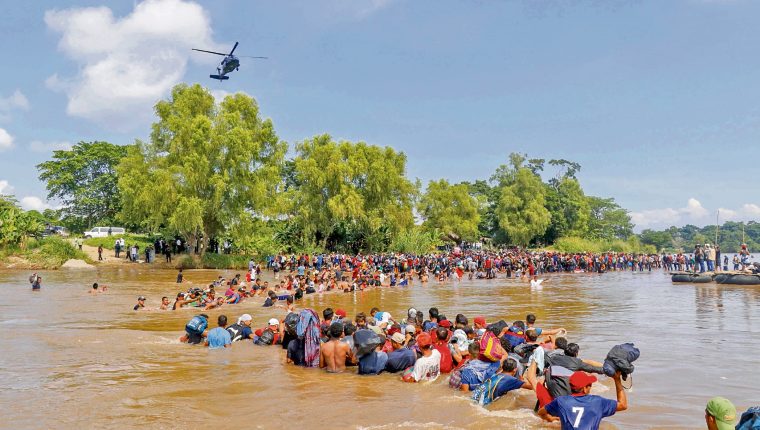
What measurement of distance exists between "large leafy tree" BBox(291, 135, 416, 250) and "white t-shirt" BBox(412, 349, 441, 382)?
33529 millimetres

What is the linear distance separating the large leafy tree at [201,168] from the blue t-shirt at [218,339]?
24007 mm

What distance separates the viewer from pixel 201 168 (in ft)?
115

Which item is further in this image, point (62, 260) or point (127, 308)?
point (62, 260)

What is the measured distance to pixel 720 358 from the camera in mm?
10227

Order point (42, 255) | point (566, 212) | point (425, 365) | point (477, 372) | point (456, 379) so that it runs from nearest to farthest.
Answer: point (477, 372) → point (456, 379) → point (425, 365) → point (42, 255) → point (566, 212)

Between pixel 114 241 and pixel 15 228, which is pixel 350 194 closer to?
pixel 114 241

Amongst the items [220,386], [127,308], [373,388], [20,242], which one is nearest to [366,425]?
[373,388]

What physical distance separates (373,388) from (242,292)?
43.2 feet

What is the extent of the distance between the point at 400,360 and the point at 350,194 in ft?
113

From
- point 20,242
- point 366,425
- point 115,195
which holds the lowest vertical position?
A: point 366,425

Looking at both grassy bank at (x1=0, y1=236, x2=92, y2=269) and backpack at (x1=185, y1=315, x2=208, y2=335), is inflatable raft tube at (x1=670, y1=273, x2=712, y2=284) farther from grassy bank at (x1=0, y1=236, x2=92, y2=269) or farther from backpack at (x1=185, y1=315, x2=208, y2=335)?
grassy bank at (x1=0, y1=236, x2=92, y2=269)

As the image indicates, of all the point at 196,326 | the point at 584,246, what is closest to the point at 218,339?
the point at 196,326

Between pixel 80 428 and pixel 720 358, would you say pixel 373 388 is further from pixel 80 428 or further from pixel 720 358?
pixel 720 358

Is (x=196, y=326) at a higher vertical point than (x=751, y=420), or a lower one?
lower
